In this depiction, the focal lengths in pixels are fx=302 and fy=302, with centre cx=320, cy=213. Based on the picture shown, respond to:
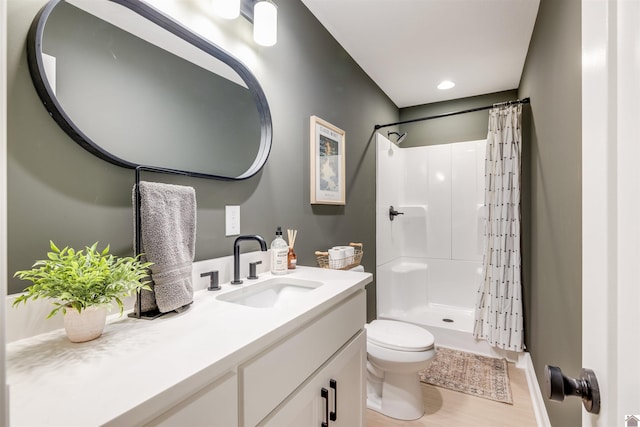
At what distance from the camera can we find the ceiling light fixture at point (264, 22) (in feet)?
4.45

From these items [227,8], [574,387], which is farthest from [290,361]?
[227,8]

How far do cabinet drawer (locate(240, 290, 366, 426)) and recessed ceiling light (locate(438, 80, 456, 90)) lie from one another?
2659 mm

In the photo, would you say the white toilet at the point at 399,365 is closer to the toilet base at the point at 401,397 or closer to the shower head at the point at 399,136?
the toilet base at the point at 401,397

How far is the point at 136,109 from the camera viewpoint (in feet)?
3.23

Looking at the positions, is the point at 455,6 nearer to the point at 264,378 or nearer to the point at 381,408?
the point at 264,378

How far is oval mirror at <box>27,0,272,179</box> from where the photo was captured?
0.81 m

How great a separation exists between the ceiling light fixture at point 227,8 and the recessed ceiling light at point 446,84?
→ 2.36 m

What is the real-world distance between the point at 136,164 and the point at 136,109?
184 mm

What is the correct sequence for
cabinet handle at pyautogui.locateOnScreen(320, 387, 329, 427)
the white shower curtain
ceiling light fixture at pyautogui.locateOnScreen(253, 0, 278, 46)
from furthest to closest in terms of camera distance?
the white shower curtain, ceiling light fixture at pyautogui.locateOnScreen(253, 0, 278, 46), cabinet handle at pyautogui.locateOnScreen(320, 387, 329, 427)

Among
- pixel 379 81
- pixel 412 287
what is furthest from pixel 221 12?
pixel 412 287

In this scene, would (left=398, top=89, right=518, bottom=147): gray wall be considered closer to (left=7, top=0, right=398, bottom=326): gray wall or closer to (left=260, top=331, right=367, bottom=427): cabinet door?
(left=7, top=0, right=398, bottom=326): gray wall

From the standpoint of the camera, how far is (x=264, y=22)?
4.48ft

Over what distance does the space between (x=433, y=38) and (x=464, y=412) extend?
8.40 feet

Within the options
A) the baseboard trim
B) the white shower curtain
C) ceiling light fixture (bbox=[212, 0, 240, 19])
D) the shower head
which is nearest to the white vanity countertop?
ceiling light fixture (bbox=[212, 0, 240, 19])
